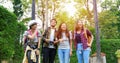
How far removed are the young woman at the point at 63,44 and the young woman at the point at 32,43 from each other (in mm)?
807

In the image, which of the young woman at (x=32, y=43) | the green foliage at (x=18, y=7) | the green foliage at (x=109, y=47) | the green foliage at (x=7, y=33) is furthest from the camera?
the green foliage at (x=18, y=7)

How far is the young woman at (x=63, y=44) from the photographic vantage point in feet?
Answer: 22.8

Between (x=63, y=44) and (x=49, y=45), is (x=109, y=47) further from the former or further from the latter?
(x=49, y=45)

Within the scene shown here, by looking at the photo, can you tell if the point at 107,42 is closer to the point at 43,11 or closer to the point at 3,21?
the point at 3,21

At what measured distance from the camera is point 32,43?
6277mm

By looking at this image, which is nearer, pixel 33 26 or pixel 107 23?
pixel 33 26

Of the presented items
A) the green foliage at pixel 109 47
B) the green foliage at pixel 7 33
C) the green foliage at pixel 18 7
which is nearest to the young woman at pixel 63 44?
the green foliage at pixel 7 33

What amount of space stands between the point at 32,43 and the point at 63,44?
0.98 metres

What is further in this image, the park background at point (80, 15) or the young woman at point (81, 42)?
the park background at point (80, 15)

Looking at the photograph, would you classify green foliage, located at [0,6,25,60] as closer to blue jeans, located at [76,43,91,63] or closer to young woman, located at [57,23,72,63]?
young woman, located at [57,23,72,63]

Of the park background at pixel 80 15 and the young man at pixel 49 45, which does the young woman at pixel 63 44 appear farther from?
the park background at pixel 80 15

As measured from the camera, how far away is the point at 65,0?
31625 millimetres

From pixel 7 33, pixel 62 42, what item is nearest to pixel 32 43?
pixel 62 42

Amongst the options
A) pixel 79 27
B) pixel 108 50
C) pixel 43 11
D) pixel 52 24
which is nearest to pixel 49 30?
pixel 52 24
